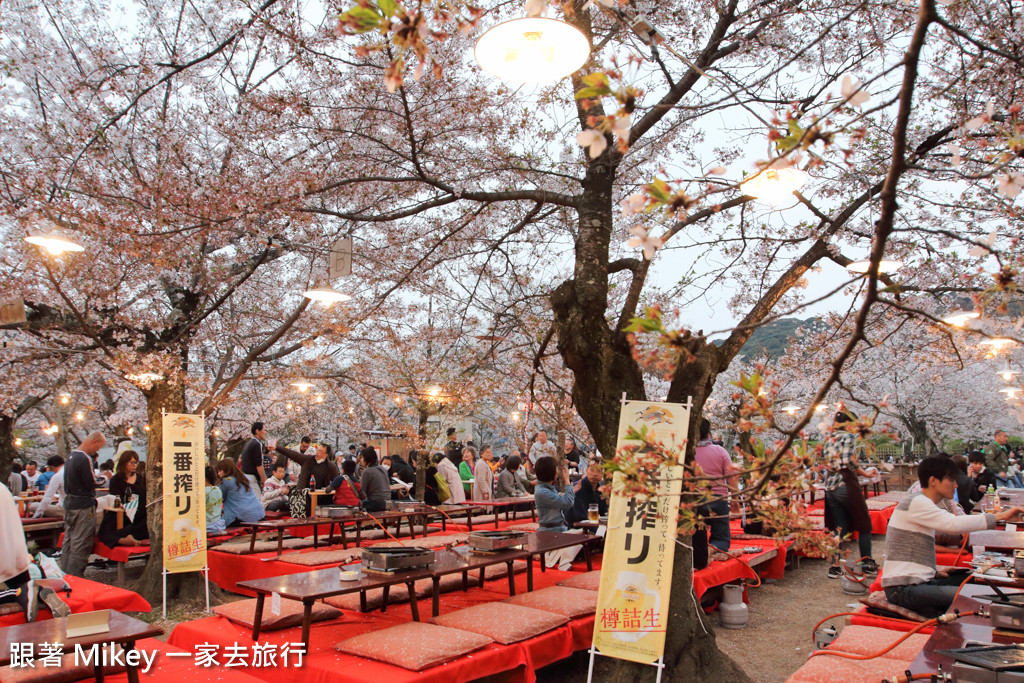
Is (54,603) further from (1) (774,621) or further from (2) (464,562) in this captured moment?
(1) (774,621)

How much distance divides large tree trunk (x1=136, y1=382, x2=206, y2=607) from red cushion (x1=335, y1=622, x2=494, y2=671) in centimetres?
403

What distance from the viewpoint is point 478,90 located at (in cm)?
612

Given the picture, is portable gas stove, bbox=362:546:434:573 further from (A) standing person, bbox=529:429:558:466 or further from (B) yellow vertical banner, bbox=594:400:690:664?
(A) standing person, bbox=529:429:558:466

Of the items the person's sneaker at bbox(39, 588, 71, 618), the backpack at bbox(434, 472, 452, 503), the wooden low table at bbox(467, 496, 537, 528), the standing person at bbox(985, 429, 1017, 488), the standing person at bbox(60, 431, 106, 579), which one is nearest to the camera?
the person's sneaker at bbox(39, 588, 71, 618)

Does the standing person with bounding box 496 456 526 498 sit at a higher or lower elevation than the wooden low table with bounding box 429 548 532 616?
lower

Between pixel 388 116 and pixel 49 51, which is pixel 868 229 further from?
pixel 49 51

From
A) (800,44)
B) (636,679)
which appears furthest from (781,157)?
(800,44)

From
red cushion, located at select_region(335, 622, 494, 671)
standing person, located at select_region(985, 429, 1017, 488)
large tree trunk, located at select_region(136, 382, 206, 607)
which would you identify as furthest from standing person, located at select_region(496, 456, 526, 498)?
standing person, located at select_region(985, 429, 1017, 488)

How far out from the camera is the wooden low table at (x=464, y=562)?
4602mm

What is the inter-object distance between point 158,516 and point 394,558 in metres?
4.31

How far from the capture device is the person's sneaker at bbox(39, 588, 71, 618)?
429 cm

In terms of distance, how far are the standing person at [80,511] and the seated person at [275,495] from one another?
2658 millimetres

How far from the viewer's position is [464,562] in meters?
4.90

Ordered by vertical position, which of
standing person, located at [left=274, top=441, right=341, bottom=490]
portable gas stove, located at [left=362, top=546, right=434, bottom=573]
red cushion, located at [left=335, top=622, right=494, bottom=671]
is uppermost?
standing person, located at [left=274, top=441, right=341, bottom=490]
